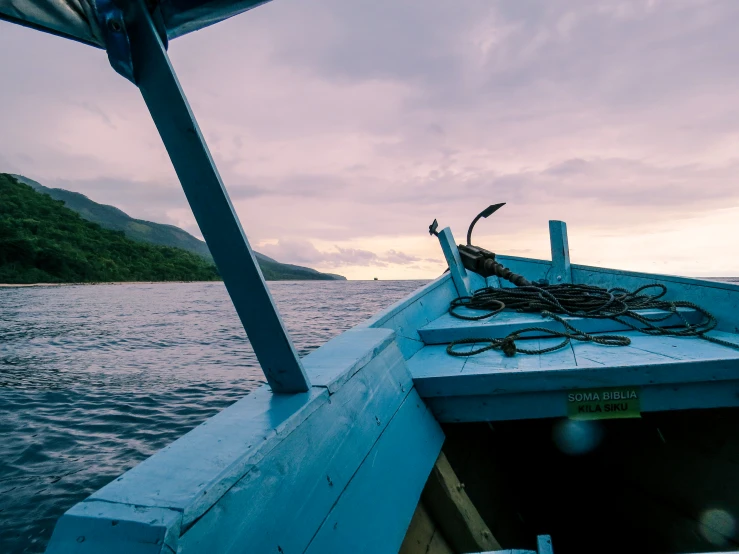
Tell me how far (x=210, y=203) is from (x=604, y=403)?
1889mm

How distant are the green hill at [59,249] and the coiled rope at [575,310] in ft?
199

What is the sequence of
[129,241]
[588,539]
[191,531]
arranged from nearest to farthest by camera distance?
[191,531]
[588,539]
[129,241]

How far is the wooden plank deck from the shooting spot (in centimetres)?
201

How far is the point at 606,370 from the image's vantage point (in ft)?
6.71

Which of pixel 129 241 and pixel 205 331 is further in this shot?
pixel 129 241

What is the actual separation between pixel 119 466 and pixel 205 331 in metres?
12.6

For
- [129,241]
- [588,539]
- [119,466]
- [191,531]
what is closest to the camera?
[191,531]

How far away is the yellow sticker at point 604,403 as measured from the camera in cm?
206

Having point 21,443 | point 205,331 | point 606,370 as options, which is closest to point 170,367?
point 21,443

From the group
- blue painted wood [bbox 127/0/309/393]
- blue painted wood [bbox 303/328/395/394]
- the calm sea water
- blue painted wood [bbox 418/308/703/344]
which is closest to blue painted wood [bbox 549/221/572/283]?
blue painted wood [bbox 418/308/703/344]

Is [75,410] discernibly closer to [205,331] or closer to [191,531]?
[191,531]

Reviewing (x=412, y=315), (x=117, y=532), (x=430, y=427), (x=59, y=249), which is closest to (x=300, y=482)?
(x=117, y=532)

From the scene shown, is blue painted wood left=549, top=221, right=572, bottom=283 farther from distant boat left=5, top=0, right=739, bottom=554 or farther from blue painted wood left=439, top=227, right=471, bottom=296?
distant boat left=5, top=0, right=739, bottom=554

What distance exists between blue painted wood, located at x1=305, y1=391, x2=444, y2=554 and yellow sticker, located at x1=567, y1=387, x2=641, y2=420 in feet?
2.20
